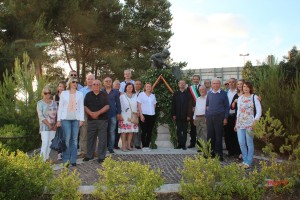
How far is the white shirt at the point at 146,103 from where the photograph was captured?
981cm

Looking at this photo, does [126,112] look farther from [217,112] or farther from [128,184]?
[128,184]

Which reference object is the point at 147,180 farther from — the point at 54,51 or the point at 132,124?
the point at 54,51

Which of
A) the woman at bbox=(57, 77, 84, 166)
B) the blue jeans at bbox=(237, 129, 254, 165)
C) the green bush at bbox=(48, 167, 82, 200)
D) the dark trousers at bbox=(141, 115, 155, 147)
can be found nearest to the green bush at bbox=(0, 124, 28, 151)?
the woman at bbox=(57, 77, 84, 166)

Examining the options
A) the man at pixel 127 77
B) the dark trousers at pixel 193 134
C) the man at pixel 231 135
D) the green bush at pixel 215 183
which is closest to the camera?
the green bush at pixel 215 183

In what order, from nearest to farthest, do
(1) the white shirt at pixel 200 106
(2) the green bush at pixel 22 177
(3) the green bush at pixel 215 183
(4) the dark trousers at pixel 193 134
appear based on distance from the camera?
(2) the green bush at pixel 22 177 < (3) the green bush at pixel 215 183 < (1) the white shirt at pixel 200 106 < (4) the dark trousers at pixel 193 134

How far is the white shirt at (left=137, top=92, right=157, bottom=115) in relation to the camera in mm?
9812

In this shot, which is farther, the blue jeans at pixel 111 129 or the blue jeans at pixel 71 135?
the blue jeans at pixel 111 129

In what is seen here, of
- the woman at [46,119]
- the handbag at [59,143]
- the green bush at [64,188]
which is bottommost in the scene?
the green bush at [64,188]

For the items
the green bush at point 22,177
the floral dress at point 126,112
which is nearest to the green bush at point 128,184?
the green bush at point 22,177

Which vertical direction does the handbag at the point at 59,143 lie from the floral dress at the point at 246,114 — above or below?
below

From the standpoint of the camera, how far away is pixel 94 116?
818 cm

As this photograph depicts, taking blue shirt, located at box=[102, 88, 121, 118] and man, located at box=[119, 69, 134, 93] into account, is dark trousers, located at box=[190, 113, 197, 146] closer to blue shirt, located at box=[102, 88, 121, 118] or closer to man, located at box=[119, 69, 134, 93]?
man, located at box=[119, 69, 134, 93]

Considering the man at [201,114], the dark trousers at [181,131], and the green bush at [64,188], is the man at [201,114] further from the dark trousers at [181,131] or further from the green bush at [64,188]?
the green bush at [64,188]

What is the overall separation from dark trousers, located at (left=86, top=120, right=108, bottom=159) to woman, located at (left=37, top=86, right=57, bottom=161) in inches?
31.9
